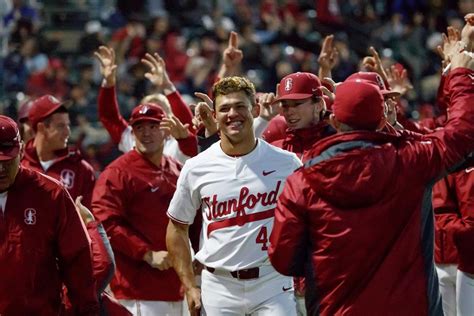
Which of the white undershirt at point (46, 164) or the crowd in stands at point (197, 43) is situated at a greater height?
the white undershirt at point (46, 164)

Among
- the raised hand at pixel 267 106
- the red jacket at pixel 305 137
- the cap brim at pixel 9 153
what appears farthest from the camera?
the raised hand at pixel 267 106

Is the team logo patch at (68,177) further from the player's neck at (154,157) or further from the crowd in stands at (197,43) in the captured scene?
the crowd in stands at (197,43)

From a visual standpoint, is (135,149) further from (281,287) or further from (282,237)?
(282,237)

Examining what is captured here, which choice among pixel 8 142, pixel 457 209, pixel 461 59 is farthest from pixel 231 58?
pixel 461 59

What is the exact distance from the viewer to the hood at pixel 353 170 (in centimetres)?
540

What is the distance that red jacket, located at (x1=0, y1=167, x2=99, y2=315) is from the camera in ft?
19.8

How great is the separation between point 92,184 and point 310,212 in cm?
426

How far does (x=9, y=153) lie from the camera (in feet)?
19.9

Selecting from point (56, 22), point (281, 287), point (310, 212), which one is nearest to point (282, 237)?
point (310, 212)

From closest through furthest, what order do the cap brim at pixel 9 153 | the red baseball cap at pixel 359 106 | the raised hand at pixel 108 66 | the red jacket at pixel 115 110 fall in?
the red baseball cap at pixel 359 106
the cap brim at pixel 9 153
the red jacket at pixel 115 110
the raised hand at pixel 108 66

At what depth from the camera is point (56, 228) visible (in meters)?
6.14

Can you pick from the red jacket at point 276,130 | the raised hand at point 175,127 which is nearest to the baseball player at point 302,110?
the red jacket at point 276,130

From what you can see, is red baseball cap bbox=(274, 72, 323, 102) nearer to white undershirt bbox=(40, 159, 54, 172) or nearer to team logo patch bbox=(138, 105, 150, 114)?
team logo patch bbox=(138, 105, 150, 114)

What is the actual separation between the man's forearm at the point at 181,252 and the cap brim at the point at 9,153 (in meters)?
1.16
